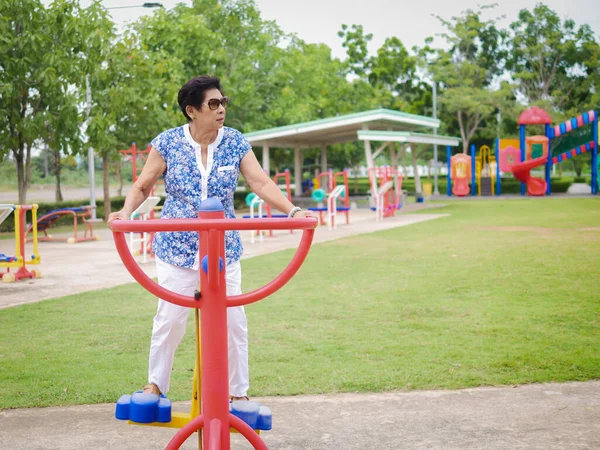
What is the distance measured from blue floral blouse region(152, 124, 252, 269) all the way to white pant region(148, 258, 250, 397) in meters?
0.06

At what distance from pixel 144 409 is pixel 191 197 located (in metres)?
0.93

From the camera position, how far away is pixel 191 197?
10.6 feet

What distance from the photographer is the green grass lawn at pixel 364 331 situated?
15.0 ft

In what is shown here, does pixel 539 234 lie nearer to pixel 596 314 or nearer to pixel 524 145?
pixel 596 314

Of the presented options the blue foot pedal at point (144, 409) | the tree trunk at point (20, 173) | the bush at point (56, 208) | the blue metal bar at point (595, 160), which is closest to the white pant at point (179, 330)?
the blue foot pedal at point (144, 409)

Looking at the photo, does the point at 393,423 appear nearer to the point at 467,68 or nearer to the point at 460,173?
the point at 460,173

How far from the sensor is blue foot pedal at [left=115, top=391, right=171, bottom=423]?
2900 mm

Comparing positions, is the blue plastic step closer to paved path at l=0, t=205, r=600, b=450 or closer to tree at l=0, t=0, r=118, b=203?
paved path at l=0, t=205, r=600, b=450

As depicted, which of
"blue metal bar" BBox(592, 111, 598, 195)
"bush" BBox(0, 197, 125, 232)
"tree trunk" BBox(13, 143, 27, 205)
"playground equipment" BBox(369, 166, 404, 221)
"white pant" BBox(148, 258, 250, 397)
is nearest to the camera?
"white pant" BBox(148, 258, 250, 397)

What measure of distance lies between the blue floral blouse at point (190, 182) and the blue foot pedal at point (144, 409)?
0.59 meters

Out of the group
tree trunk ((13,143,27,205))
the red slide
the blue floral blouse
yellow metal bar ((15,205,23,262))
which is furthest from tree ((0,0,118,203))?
the red slide

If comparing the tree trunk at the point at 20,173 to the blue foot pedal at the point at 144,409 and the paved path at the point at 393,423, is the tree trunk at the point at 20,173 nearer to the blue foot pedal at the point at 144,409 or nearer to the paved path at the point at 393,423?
the paved path at the point at 393,423

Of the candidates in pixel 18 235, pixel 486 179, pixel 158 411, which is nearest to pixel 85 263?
pixel 18 235

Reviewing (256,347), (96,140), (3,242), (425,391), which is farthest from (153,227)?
(96,140)
